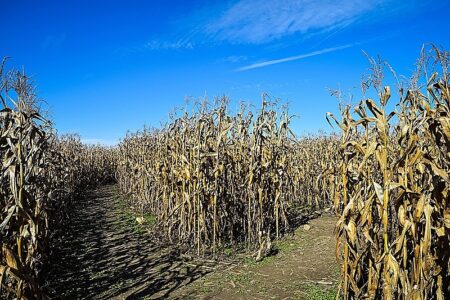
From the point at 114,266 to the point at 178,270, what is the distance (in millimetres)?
1352

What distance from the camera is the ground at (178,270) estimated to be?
209 inches

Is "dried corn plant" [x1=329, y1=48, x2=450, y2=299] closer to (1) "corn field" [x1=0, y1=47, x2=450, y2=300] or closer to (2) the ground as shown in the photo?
(1) "corn field" [x1=0, y1=47, x2=450, y2=300]

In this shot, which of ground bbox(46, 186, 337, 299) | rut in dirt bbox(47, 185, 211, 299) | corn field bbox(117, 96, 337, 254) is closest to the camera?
ground bbox(46, 186, 337, 299)

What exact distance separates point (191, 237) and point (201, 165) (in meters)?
1.77

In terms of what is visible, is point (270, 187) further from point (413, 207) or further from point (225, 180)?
point (413, 207)

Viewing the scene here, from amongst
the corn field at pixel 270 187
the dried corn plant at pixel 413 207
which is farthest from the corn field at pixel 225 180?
the dried corn plant at pixel 413 207

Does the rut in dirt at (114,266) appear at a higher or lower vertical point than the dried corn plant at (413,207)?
lower

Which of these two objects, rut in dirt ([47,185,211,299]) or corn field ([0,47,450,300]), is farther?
rut in dirt ([47,185,211,299])

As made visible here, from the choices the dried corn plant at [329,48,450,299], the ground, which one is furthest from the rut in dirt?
the dried corn plant at [329,48,450,299]

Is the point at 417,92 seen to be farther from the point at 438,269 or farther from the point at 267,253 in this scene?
the point at 267,253

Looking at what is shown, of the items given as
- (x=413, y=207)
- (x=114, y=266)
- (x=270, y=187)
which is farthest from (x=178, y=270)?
(x=413, y=207)

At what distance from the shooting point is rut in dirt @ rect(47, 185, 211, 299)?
18.0ft

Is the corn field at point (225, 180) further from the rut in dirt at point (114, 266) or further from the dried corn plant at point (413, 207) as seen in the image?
the dried corn plant at point (413, 207)

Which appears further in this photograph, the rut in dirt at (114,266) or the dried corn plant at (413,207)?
the rut in dirt at (114,266)
